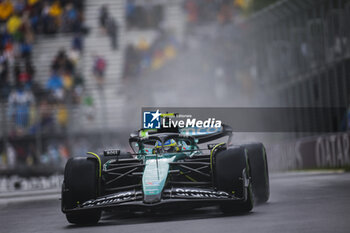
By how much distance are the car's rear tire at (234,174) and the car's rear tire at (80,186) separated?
145 cm

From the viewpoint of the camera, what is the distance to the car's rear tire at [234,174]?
330 inches

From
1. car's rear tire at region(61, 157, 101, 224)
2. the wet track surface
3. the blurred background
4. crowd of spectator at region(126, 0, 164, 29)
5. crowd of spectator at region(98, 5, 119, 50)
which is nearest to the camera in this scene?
the wet track surface

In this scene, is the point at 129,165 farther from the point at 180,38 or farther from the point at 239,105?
the point at 180,38

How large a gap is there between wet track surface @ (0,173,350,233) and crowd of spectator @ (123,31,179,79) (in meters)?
17.6

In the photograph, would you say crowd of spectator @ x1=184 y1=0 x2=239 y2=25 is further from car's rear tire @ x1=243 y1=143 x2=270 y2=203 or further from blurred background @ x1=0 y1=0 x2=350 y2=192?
car's rear tire @ x1=243 y1=143 x2=270 y2=203

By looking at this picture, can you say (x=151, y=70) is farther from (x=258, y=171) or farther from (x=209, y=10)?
(x=258, y=171)

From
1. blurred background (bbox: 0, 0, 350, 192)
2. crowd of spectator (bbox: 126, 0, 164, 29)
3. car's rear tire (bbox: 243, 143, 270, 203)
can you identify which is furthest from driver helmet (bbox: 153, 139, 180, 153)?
crowd of spectator (bbox: 126, 0, 164, 29)

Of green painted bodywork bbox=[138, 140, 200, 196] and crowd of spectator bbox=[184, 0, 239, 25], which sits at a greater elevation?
crowd of spectator bbox=[184, 0, 239, 25]

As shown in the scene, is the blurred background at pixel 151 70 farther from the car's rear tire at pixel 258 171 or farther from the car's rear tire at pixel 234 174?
the car's rear tire at pixel 234 174

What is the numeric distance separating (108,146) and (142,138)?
43.7 ft

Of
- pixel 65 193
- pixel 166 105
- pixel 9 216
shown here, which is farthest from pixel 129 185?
pixel 166 105

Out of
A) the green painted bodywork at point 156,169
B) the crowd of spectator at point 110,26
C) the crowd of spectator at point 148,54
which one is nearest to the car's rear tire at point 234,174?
the green painted bodywork at point 156,169

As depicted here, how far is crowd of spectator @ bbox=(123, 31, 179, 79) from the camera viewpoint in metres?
28.8

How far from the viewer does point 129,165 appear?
918 centimetres
